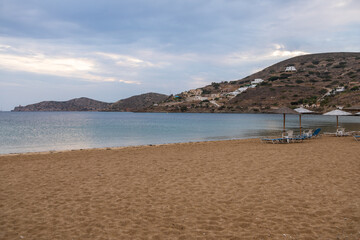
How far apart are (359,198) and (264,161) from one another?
4.19 m

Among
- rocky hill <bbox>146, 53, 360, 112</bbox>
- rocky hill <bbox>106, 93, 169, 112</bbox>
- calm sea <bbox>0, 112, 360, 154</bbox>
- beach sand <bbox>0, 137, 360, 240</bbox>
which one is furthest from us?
rocky hill <bbox>106, 93, 169, 112</bbox>

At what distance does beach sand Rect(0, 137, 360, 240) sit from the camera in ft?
13.4

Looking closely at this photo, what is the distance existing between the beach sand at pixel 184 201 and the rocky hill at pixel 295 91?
65.7 metres

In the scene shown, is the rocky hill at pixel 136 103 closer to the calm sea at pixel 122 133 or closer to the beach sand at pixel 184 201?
the calm sea at pixel 122 133

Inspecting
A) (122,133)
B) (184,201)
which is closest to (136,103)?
(122,133)

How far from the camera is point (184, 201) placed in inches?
214

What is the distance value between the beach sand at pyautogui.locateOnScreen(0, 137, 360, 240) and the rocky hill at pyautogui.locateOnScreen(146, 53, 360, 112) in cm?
6570

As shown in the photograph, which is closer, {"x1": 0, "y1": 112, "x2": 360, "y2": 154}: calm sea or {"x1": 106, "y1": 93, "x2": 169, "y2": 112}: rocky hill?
{"x1": 0, "y1": 112, "x2": 360, "y2": 154}: calm sea

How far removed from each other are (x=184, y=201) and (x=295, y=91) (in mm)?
92439

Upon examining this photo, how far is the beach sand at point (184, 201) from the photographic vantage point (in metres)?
4.07

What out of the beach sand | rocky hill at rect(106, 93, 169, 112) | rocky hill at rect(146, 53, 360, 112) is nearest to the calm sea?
the beach sand

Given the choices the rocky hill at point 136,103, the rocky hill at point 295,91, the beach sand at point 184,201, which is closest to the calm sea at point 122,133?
the beach sand at point 184,201

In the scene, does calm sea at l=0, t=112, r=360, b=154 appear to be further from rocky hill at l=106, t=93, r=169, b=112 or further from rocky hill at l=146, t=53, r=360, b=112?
rocky hill at l=106, t=93, r=169, b=112

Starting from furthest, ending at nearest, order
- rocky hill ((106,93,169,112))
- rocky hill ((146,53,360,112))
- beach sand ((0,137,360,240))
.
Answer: rocky hill ((106,93,169,112)) → rocky hill ((146,53,360,112)) → beach sand ((0,137,360,240))
